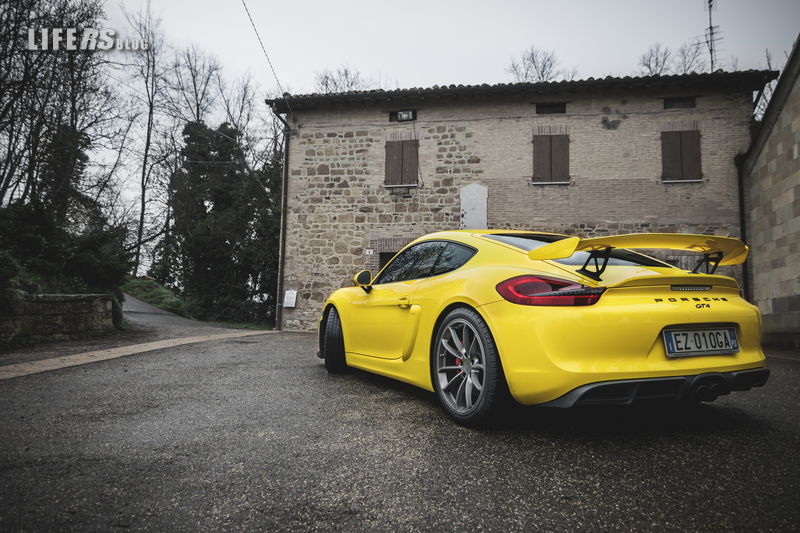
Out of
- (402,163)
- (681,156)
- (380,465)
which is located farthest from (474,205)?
(380,465)

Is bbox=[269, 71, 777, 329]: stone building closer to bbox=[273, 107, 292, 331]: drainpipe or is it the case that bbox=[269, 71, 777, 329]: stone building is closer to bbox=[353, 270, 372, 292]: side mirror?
bbox=[273, 107, 292, 331]: drainpipe

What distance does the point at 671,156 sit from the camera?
1084cm

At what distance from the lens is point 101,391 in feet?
11.3

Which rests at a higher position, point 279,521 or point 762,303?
point 762,303

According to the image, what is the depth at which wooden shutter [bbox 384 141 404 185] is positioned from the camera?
1178 centimetres

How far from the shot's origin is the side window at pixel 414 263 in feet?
10.6

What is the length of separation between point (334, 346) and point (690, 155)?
10882mm

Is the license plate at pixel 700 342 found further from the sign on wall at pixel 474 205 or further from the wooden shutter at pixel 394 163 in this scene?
the wooden shutter at pixel 394 163

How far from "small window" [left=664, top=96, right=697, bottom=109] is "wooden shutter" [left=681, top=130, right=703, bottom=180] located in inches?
27.7

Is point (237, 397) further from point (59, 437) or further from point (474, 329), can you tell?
point (474, 329)

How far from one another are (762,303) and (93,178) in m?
16.3

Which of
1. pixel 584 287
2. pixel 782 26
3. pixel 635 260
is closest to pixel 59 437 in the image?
pixel 584 287

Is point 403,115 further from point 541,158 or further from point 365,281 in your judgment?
point 365,281

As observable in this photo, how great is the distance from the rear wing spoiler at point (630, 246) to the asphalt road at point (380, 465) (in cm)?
91
